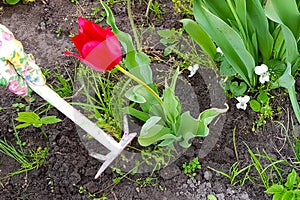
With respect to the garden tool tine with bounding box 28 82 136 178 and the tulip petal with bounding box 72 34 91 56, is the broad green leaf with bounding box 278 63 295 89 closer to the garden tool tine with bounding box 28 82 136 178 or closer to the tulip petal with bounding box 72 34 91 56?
the garden tool tine with bounding box 28 82 136 178

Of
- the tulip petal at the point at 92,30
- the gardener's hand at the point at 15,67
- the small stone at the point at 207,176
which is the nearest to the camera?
the tulip petal at the point at 92,30

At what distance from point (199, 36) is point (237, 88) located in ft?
0.76

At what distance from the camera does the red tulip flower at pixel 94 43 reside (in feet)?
3.44

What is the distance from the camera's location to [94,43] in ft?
3.48

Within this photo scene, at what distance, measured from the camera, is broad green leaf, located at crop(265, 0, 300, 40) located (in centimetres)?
133

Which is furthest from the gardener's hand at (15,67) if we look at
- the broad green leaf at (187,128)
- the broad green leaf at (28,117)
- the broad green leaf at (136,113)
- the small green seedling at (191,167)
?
the small green seedling at (191,167)

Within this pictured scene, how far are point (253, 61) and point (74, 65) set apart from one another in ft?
2.27

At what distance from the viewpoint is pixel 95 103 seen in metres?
1.67

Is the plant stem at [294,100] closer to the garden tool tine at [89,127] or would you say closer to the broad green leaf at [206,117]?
the broad green leaf at [206,117]

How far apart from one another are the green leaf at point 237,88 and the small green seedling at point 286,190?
0.34 m

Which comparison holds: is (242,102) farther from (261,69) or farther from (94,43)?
(94,43)

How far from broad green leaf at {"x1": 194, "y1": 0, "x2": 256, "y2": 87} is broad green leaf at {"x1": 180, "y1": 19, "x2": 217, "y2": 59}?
71 millimetres

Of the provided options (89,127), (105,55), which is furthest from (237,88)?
(105,55)

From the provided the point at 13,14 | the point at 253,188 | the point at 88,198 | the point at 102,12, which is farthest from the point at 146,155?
the point at 13,14
